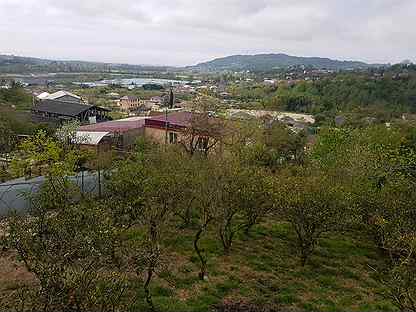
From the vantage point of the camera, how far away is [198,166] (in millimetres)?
10828

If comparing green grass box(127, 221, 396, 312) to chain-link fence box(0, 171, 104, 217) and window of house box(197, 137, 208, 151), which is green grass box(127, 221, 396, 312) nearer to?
chain-link fence box(0, 171, 104, 217)

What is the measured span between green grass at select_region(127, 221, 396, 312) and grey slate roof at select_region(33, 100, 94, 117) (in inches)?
1186

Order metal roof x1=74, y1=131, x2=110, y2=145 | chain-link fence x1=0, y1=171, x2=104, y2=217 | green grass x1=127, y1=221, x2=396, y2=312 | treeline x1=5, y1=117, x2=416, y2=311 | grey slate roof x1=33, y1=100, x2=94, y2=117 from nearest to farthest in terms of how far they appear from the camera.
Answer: treeline x1=5, y1=117, x2=416, y2=311
green grass x1=127, y1=221, x2=396, y2=312
chain-link fence x1=0, y1=171, x2=104, y2=217
metal roof x1=74, y1=131, x2=110, y2=145
grey slate roof x1=33, y1=100, x2=94, y2=117

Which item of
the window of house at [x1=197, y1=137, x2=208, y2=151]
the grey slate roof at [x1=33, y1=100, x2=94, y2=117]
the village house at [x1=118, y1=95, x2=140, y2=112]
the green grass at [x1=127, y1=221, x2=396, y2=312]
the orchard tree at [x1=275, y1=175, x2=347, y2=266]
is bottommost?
the village house at [x1=118, y1=95, x2=140, y2=112]

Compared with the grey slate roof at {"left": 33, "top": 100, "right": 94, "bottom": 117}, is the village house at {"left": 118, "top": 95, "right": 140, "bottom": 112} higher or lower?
lower

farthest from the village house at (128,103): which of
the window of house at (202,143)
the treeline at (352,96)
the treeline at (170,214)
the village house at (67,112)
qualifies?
the treeline at (170,214)

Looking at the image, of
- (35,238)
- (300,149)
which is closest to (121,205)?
(35,238)

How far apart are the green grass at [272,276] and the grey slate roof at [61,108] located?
30136 millimetres

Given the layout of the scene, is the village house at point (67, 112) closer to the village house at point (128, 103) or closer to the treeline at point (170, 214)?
the village house at point (128, 103)

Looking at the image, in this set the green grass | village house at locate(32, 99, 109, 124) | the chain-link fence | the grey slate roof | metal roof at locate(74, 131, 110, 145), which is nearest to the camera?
the green grass

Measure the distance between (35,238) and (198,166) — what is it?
216 inches

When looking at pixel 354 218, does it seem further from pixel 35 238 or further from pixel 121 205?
pixel 35 238

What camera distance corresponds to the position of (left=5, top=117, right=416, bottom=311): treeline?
5017mm

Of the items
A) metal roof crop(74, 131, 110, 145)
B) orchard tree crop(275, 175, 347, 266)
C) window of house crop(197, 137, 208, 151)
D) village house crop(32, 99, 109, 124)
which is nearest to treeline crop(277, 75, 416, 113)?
village house crop(32, 99, 109, 124)
